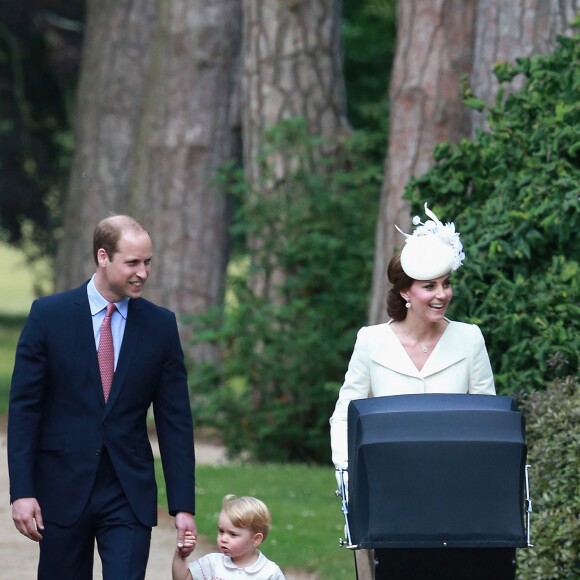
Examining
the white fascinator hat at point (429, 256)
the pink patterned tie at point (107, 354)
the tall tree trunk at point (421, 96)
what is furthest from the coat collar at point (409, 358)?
the tall tree trunk at point (421, 96)

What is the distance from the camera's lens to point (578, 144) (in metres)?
8.05

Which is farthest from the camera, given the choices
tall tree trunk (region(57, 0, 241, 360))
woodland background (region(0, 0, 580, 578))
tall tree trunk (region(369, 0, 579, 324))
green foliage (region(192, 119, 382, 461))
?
tall tree trunk (region(57, 0, 241, 360))

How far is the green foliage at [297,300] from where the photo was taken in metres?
Answer: 13.8

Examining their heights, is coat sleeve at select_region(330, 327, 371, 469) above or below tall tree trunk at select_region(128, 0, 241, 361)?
below

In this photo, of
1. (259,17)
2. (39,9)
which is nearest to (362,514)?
(259,17)

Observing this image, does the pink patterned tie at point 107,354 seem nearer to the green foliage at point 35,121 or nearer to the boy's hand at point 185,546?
the boy's hand at point 185,546

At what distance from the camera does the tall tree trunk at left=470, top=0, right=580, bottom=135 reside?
34.2 feet

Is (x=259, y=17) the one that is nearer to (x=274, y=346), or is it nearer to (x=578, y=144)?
(x=274, y=346)

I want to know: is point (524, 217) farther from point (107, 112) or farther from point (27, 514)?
point (107, 112)

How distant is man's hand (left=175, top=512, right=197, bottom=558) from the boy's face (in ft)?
0.33

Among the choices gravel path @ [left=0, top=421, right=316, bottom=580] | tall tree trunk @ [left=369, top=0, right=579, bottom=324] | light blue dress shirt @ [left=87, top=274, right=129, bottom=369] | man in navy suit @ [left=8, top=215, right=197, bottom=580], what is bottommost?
gravel path @ [left=0, top=421, right=316, bottom=580]

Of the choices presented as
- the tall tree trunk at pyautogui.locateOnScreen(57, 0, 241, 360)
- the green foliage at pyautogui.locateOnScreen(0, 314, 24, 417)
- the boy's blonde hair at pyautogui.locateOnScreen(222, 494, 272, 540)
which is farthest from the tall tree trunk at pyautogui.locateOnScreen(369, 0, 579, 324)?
the green foliage at pyautogui.locateOnScreen(0, 314, 24, 417)

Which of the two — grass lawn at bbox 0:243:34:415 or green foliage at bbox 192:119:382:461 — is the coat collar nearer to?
green foliage at bbox 192:119:382:461

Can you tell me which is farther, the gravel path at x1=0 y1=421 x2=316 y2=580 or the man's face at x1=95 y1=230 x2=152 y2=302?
the gravel path at x1=0 y1=421 x2=316 y2=580
